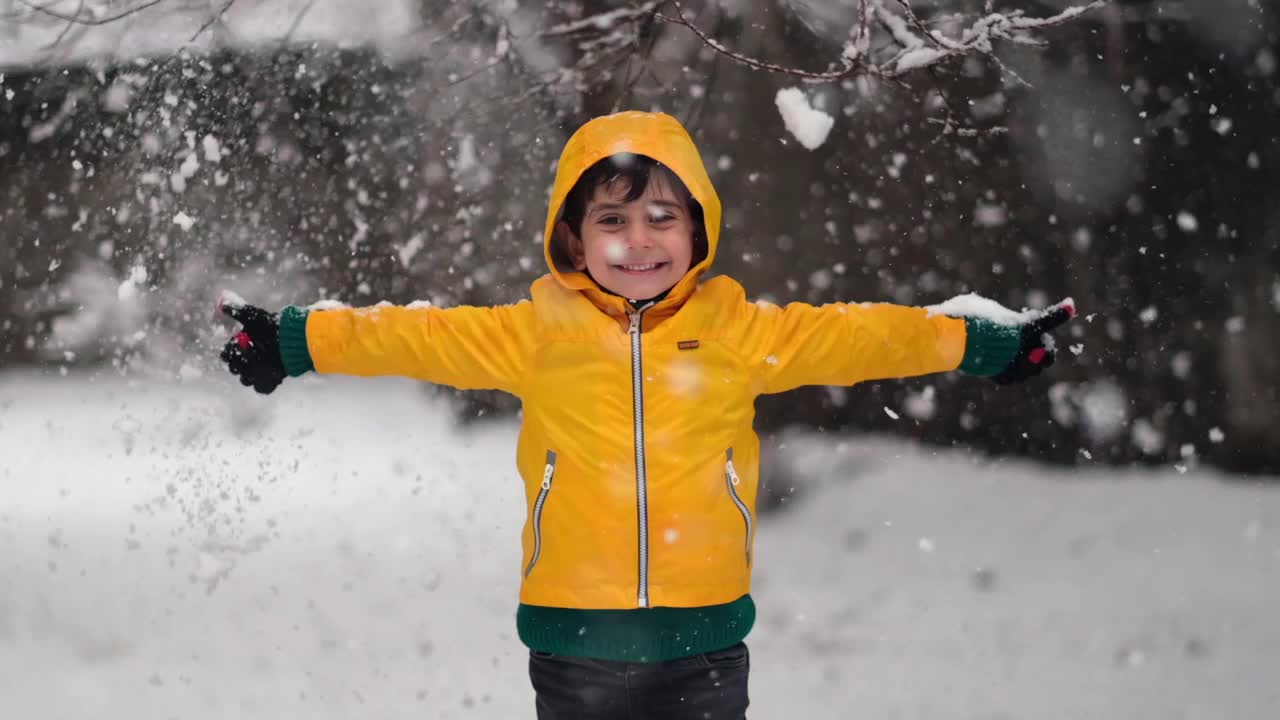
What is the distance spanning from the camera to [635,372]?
6.84 ft

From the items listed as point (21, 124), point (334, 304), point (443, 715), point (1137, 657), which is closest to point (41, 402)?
point (21, 124)

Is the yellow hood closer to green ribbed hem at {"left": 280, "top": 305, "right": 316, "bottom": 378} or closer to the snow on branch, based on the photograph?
green ribbed hem at {"left": 280, "top": 305, "right": 316, "bottom": 378}

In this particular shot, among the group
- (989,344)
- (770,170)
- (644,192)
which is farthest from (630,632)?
(770,170)

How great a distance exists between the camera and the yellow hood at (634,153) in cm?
211

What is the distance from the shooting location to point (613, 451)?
2.07 meters

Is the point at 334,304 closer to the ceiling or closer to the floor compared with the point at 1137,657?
closer to the ceiling

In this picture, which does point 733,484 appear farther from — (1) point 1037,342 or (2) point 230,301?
(2) point 230,301

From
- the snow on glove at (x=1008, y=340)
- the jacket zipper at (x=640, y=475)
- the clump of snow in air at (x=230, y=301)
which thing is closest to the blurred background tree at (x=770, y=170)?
the snow on glove at (x=1008, y=340)

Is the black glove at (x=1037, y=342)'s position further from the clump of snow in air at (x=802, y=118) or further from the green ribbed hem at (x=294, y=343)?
the clump of snow in air at (x=802, y=118)

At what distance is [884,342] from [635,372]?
568 millimetres

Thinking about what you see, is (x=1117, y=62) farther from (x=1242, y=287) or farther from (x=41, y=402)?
(x=41, y=402)

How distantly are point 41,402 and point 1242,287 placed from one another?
19.5 ft

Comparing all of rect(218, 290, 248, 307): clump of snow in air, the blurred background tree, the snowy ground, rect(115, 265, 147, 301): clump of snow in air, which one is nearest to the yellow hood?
rect(218, 290, 248, 307): clump of snow in air

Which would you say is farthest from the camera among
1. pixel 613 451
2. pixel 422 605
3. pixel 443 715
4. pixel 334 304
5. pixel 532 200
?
pixel 532 200
